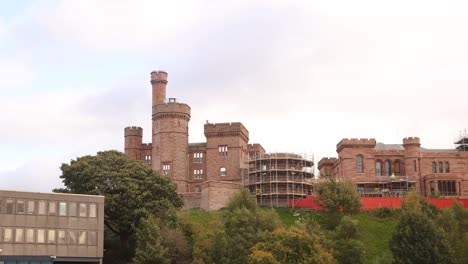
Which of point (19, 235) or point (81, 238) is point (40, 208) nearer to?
point (19, 235)

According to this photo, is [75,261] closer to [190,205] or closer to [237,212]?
[237,212]

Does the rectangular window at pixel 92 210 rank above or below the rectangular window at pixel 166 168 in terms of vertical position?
below

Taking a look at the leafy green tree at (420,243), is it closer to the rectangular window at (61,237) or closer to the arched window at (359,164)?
the rectangular window at (61,237)

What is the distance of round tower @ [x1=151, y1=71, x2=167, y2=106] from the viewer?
102m

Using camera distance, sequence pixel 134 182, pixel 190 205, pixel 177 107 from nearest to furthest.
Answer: pixel 134 182, pixel 190 205, pixel 177 107

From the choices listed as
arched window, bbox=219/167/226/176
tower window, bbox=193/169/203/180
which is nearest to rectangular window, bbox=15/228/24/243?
tower window, bbox=193/169/203/180

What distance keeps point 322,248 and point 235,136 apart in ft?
136

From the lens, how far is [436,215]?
7231cm

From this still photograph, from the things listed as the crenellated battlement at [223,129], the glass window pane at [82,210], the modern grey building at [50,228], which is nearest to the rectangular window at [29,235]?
the modern grey building at [50,228]

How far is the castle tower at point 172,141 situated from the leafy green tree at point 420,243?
3899 cm

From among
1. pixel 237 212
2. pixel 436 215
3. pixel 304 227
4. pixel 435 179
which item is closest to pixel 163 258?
pixel 237 212

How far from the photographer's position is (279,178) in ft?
312

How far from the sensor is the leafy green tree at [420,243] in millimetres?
63125

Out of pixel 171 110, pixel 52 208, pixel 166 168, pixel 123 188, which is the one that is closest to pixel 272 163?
pixel 166 168
